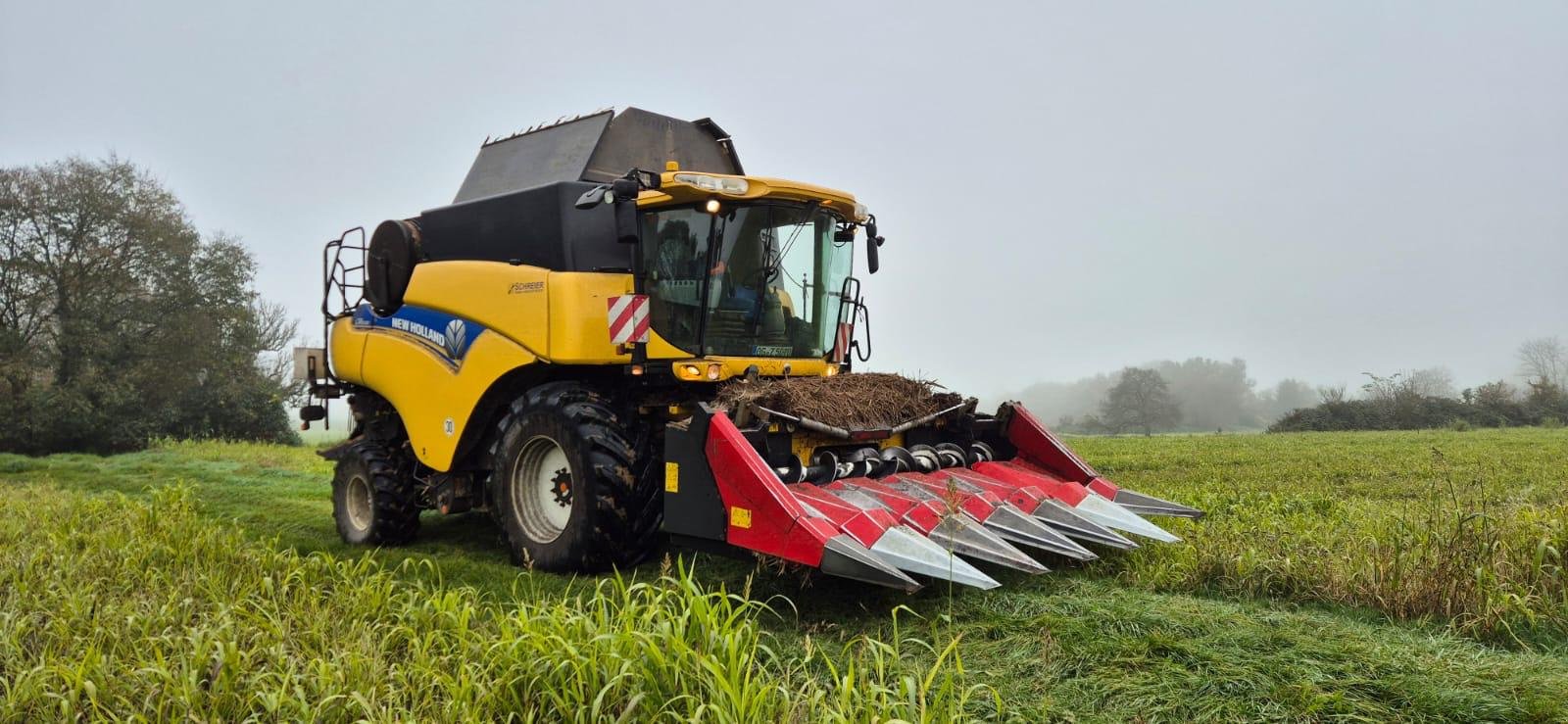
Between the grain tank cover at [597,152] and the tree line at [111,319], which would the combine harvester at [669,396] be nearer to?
the grain tank cover at [597,152]

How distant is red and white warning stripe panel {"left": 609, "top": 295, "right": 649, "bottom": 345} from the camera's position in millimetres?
5480

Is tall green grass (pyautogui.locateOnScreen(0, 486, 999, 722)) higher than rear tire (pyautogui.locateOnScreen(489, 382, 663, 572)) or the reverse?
the reverse

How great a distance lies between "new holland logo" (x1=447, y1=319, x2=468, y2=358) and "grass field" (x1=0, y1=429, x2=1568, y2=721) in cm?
151

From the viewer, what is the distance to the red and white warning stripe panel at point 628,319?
548 cm

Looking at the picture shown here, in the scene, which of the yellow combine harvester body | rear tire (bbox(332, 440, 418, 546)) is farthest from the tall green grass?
rear tire (bbox(332, 440, 418, 546))

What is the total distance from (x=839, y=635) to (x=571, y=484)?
6.71 feet

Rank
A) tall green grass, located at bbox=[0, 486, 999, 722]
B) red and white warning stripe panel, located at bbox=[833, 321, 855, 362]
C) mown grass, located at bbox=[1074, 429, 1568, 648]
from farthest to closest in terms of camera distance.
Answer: red and white warning stripe panel, located at bbox=[833, 321, 855, 362]
mown grass, located at bbox=[1074, 429, 1568, 648]
tall green grass, located at bbox=[0, 486, 999, 722]

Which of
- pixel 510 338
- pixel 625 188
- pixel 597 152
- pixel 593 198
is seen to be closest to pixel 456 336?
pixel 510 338

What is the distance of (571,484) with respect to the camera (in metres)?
5.28

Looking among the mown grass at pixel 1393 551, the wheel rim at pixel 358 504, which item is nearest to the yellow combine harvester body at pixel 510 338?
the wheel rim at pixel 358 504

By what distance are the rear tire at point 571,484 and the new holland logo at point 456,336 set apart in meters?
0.93

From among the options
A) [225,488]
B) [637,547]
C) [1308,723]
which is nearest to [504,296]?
[637,547]

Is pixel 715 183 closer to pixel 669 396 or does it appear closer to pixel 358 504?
pixel 669 396

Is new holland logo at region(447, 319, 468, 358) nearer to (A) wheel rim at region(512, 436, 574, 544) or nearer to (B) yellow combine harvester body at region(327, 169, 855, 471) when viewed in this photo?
(B) yellow combine harvester body at region(327, 169, 855, 471)
